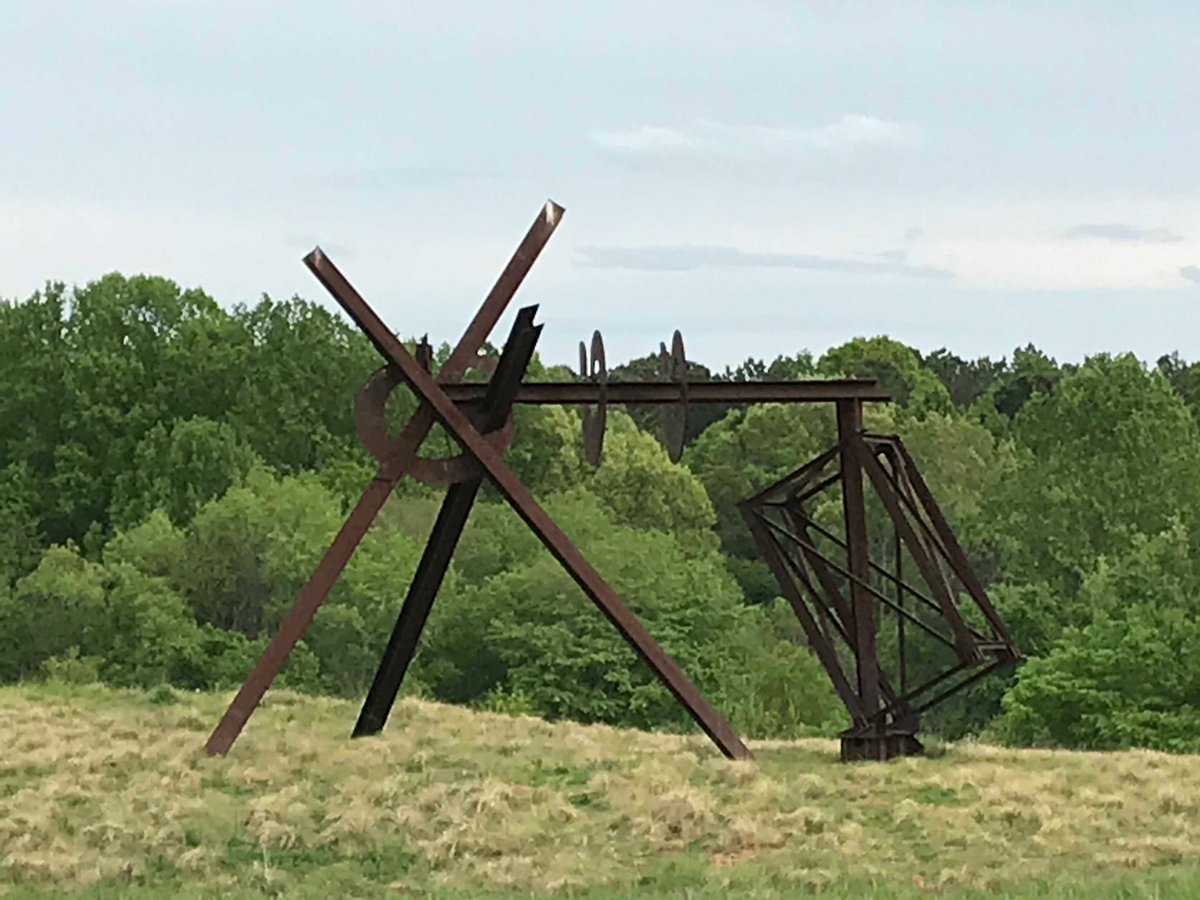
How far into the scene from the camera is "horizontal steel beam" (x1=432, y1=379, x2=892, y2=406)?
1457cm

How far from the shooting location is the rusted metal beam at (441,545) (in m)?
14.0

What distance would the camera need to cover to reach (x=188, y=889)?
32.1 feet

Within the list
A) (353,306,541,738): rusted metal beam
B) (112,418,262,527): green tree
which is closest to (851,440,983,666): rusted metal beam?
(353,306,541,738): rusted metal beam

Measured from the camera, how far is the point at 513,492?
47.3 feet

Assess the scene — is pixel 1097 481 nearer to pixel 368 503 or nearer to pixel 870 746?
pixel 870 746

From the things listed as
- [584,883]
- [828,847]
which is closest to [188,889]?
[584,883]

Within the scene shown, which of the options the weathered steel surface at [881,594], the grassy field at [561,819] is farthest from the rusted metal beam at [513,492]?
the weathered steel surface at [881,594]

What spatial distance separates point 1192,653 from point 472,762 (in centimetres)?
2310

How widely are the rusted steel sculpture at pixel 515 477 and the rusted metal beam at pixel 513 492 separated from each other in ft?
0.04

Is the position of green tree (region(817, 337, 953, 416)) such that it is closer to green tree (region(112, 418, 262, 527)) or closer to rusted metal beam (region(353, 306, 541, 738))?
green tree (region(112, 418, 262, 527))

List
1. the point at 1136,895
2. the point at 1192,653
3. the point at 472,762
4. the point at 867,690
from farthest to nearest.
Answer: the point at 1192,653 < the point at 867,690 < the point at 472,762 < the point at 1136,895

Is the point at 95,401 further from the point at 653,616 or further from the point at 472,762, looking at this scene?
the point at 472,762

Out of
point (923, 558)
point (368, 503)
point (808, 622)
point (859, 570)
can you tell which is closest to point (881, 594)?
point (859, 570)

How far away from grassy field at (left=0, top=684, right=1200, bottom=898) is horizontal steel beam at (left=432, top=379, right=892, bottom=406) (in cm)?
282
